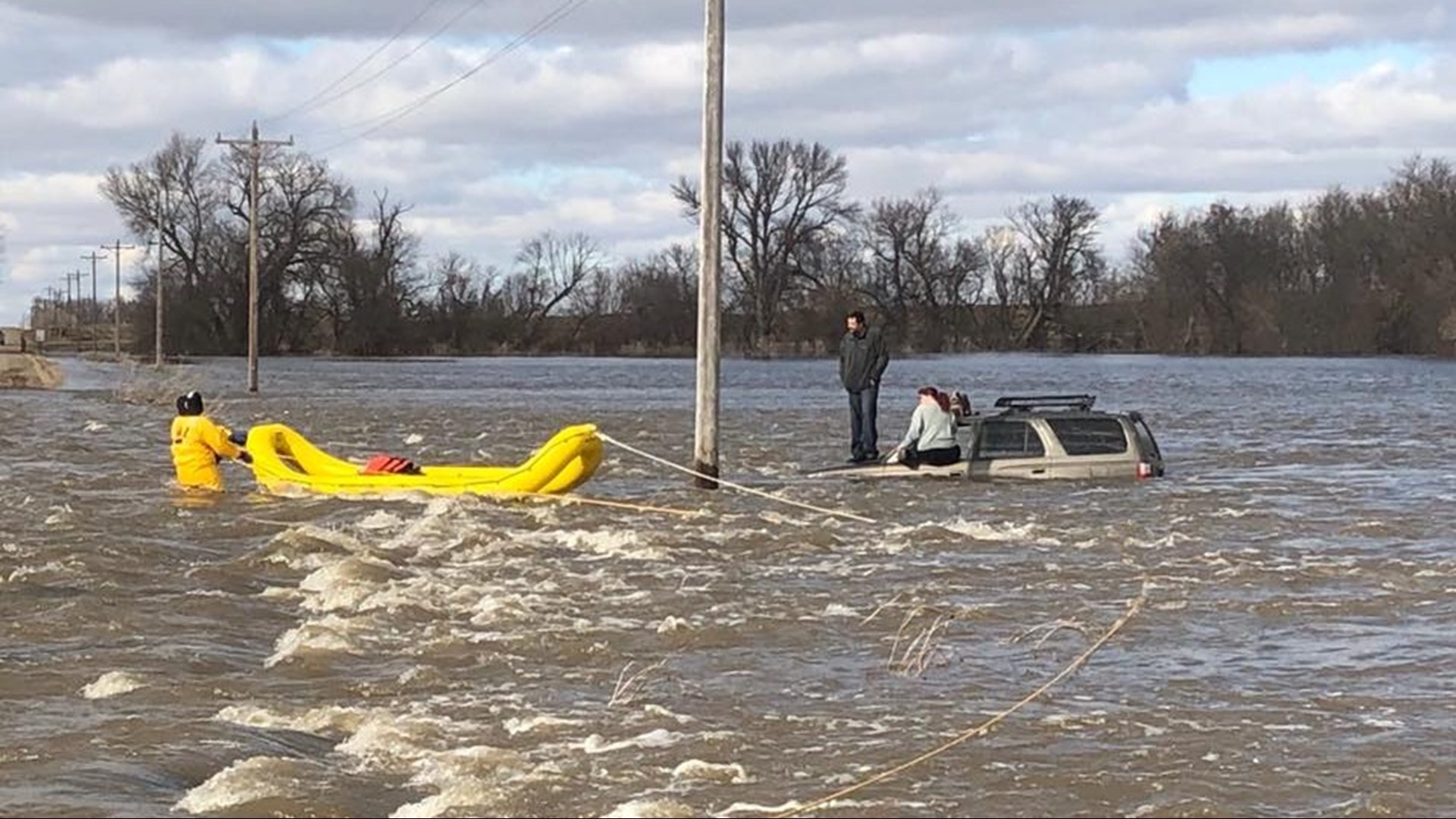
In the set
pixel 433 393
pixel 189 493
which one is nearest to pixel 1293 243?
pixel 433 393

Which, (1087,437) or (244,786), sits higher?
(1087,437)

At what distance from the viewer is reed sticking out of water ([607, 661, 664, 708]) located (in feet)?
33.2

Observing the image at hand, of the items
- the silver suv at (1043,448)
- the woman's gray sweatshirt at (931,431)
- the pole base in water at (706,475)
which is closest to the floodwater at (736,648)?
the pole base in water at (706,475)

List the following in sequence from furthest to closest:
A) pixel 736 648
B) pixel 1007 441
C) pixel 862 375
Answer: pixel 862 375 < pixel 1007 441 < pixel 736 648

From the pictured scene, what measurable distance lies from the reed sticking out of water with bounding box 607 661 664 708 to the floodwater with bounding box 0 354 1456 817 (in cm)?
3

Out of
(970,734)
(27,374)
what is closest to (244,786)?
(970,734)

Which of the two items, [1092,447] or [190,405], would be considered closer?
[190,405]

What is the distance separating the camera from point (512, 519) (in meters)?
19.2

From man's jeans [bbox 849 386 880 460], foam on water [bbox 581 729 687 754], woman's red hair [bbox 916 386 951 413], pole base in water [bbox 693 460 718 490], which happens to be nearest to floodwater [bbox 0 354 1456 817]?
foam on water [bbox 581 729 687 754]

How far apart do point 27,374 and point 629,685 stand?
5833 cm

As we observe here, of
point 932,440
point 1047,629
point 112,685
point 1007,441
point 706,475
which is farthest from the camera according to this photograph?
point 1007,441

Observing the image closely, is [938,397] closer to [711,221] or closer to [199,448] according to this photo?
[711,221]

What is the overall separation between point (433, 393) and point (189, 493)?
1446 inches

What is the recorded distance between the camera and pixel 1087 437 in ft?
73.7
